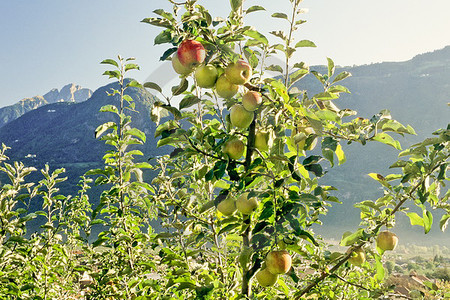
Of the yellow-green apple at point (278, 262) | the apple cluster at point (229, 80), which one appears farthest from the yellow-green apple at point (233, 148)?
the yellow-green apple at point (278, 262)

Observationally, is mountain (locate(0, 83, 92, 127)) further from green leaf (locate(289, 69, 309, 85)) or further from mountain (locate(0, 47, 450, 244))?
green leaf (locate(289, 69, 309, 85))

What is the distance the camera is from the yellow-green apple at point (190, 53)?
1252mm

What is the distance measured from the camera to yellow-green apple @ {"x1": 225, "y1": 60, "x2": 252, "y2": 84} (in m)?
1.29

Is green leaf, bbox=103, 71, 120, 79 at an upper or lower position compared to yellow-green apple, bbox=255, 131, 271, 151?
upper

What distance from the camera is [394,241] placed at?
5.66 feet

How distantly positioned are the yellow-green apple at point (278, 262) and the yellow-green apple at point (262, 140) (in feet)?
1.59

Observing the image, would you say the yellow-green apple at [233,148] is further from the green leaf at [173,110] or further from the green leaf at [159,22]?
the green leaf at [159,22]

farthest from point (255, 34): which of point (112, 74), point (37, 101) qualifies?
point (37, 101)

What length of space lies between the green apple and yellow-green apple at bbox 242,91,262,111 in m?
0.17

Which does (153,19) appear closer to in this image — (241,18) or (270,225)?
(241,18)

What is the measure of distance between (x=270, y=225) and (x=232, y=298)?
0.46 m

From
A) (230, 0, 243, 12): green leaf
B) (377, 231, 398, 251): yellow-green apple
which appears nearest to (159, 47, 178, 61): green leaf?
(230, 0, 243, 12): green leaf

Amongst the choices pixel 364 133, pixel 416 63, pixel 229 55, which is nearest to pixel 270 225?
pixel 364 133

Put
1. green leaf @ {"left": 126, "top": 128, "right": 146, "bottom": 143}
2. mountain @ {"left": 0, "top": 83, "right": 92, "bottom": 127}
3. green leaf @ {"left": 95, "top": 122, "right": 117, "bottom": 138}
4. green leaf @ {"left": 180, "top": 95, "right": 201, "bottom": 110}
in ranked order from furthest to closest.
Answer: mountain @ {"left": 0, "top": 83, "right": 92, "bottom": 127}, green leaf @ {"left": 126, "top": 128, "right": 146, "bottom": 143}, green leaf @ {"left": 95, "top": 122, "right": 117, "bottom": 138}, green leaf @ {"left": 180, "top": 95, "right": 201, "bottom": 110}
